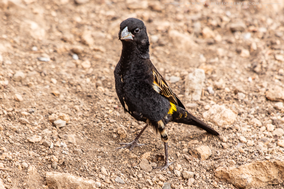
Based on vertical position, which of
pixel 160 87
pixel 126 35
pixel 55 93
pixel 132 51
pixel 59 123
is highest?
pixel 126 35

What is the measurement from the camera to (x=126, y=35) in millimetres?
3744

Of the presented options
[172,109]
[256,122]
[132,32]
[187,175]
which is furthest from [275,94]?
[132,32]

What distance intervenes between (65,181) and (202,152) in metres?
2.12

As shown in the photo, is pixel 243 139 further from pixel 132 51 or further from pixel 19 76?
pixel 19 76

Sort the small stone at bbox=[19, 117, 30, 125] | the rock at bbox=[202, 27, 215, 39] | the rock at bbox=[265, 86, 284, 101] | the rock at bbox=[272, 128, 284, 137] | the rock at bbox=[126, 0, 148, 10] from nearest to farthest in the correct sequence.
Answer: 1. the small stone at bbox=[19, 117, 30, 125]
2. the rock at bbox=[272, 128, 284, 137]
3. the rock at bbox=[265, 86, 284, 101]
4. the rock at bbox=[202, 27, 215, 39]
5. the rock at bbox=[126, 0, 148, 10]

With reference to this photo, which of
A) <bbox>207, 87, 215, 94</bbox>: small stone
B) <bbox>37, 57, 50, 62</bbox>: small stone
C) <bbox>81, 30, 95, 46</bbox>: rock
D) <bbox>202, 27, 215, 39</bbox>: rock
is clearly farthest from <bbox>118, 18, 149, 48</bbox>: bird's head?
<bbox>202, 27, 215, 39</bbox>: rock

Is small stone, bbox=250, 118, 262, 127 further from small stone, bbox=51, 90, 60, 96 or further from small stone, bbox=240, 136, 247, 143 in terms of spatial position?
small stone, bbox=51, 90, 60, 96

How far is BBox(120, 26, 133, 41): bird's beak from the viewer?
12.2ft

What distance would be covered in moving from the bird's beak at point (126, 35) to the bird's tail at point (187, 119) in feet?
4.78

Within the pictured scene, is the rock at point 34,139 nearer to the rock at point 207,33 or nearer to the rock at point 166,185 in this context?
the rock at point 166,185

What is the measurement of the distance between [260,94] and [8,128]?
4.53m

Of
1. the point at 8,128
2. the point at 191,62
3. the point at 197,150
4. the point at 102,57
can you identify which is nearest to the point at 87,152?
the point at 8,128

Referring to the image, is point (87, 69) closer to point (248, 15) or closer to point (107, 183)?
point (107, 183)

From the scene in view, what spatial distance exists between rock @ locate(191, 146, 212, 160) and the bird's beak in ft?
6.80
